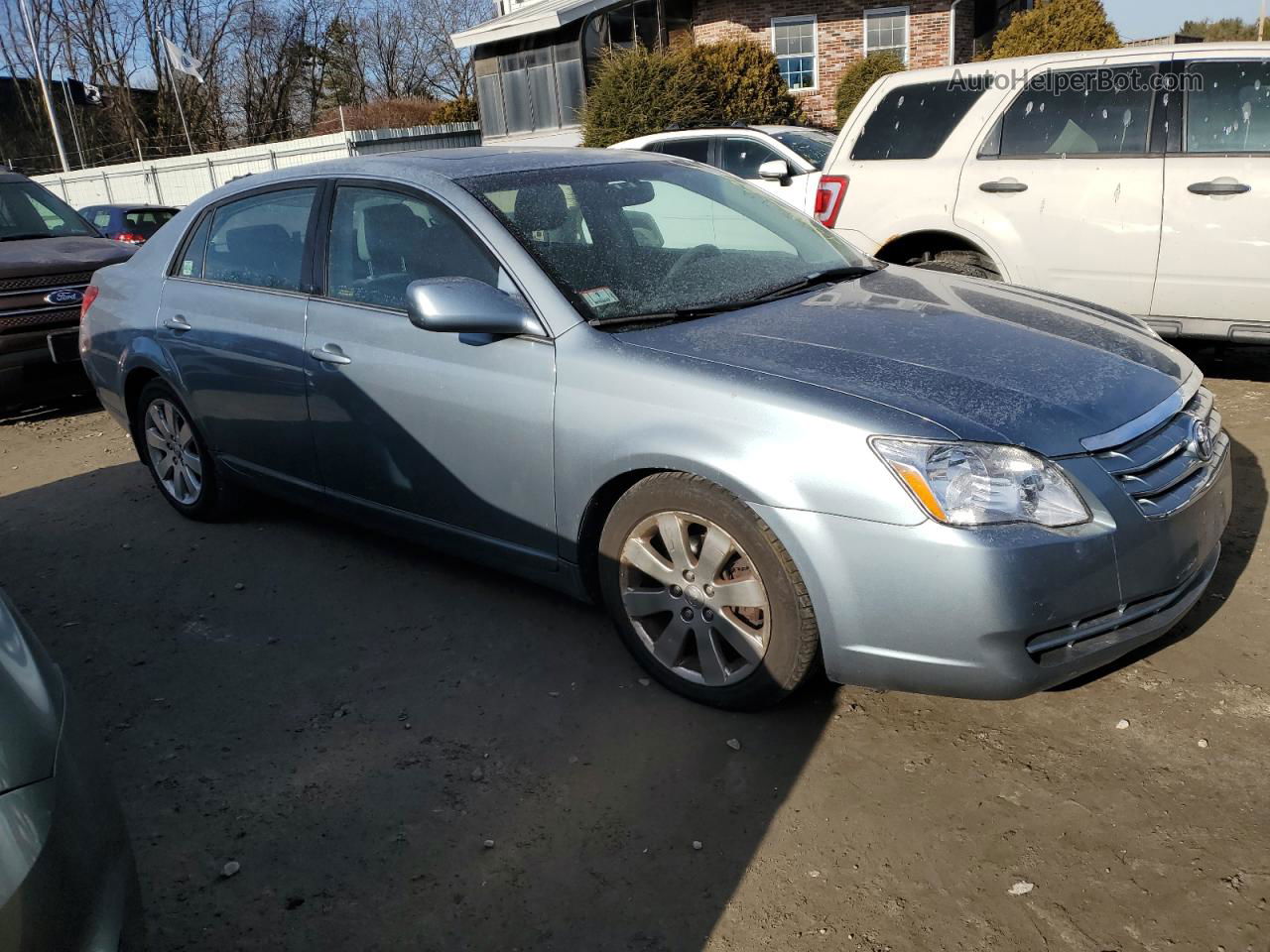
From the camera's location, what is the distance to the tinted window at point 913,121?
6.42m

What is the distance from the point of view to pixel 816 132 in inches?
442

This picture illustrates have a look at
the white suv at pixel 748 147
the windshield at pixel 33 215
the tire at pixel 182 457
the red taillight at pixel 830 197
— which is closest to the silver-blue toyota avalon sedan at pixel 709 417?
the tire at pixel 182 457

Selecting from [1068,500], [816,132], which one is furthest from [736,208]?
[816,132]

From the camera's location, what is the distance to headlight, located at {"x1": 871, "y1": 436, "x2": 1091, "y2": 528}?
2635mm

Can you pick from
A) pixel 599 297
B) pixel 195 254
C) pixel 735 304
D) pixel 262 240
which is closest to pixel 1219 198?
pixel 735 304

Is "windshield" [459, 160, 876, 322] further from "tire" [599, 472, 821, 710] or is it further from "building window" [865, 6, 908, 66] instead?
"building window" [865, 6, 908, 66]

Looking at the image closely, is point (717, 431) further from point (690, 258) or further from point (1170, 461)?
point (1170, 461)

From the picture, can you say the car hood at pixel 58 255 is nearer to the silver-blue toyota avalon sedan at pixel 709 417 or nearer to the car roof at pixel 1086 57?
the silver-blue toyota avalon sedan at pixel 709 417

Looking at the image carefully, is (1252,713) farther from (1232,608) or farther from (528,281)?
(528,281)

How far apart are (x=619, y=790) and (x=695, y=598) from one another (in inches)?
23.2

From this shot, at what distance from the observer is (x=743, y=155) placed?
10711 millimetres

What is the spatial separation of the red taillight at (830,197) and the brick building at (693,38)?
656 inches

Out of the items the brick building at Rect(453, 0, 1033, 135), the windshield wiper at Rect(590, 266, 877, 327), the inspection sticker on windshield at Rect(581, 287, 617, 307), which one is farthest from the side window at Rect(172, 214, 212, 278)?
the brick building at Rect(453, 0, 1033, 135)

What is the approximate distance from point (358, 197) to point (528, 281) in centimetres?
108
